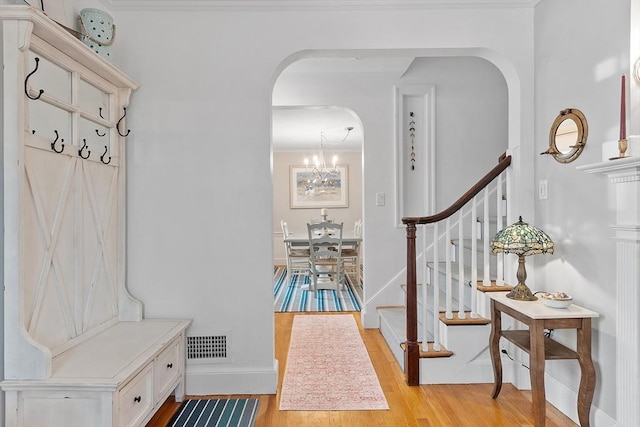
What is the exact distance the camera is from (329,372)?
281 centimetres

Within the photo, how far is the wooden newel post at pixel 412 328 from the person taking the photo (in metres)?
2.59

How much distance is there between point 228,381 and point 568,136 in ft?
8.09

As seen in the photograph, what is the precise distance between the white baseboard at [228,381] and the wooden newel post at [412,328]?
0.88 m

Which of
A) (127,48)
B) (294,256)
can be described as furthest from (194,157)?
(294,256)

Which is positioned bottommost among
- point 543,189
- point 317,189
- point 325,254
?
point 325,254

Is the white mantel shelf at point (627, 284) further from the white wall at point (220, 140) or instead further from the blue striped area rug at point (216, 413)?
the blue striped area rug at point (216, 413)

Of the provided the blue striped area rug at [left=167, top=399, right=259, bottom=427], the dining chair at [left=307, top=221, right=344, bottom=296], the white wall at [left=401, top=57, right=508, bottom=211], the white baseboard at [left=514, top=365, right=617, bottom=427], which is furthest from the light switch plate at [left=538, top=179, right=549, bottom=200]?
the dining chair at [left=307, top=221, right=344, bottom=296]

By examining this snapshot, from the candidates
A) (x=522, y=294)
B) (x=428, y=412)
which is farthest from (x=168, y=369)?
(x=522, y=294)

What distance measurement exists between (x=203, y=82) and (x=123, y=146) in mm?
623

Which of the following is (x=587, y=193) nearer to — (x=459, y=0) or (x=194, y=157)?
(x=459, y=0)

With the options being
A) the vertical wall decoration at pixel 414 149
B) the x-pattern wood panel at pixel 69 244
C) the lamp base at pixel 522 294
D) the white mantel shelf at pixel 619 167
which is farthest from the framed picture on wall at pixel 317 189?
the white mantel shelf at pixel 619 167

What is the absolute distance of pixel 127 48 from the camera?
2.48m

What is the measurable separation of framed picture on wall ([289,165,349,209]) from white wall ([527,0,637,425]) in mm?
5971

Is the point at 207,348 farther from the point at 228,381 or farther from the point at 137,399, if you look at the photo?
the point at 137,399
